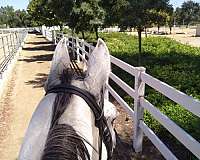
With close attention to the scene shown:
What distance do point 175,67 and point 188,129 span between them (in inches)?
229

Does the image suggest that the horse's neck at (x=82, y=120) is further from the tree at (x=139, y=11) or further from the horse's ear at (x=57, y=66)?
the tree at (x=139, y=11)

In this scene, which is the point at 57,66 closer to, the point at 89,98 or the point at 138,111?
the point at 89,98

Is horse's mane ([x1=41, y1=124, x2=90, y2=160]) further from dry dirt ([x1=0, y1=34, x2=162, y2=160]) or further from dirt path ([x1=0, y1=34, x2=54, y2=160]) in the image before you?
dirt path ([x1=0, y1=34, x2=54, y2=160])

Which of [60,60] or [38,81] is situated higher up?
[60,60]

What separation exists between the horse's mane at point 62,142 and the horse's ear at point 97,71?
0.68 ft

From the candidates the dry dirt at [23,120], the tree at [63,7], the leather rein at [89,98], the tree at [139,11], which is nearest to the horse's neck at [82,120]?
the leather rein at [89,98]

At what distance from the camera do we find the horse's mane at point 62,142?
1.15m

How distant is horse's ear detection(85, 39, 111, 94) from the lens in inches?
64.0

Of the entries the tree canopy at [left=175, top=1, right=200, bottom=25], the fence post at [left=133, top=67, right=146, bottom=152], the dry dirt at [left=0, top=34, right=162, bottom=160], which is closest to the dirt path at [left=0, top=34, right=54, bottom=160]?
the dry dirt at [left=0, top=34, right=162, bottom=160]

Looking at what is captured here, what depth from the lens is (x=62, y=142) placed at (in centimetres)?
121

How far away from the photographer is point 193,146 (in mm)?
3145

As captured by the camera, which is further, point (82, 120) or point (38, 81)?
point (38, 81)

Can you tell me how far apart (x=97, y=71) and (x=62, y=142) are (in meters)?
0.52

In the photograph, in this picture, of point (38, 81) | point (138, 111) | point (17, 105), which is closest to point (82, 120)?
point (138, 111)
